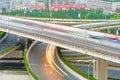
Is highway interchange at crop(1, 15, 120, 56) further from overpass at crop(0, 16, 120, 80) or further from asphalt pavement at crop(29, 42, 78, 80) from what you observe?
asphalt pavement at crop(29, 42, 78, 80)

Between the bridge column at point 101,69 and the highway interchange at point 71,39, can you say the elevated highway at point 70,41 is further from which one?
the bridge column at point 101,69

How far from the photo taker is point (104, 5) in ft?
420

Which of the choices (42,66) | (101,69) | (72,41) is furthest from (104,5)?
(101,69)

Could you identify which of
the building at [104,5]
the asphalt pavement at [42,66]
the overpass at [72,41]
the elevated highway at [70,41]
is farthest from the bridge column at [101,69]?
the building at [104,5]

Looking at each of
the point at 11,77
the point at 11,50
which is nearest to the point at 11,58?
the point at 11,50

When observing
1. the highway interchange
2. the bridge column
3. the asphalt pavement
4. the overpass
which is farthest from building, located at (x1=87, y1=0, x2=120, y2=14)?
the bridge column

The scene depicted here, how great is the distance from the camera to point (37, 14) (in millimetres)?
94438

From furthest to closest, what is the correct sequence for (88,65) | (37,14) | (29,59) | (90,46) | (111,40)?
(37,14) < (88,65) < (29,59) < (111,40) < (90,46)

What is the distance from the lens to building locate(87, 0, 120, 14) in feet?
401

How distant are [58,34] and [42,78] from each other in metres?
8.30

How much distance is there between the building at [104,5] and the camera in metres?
122

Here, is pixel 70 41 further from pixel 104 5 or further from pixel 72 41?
pixel 104 5

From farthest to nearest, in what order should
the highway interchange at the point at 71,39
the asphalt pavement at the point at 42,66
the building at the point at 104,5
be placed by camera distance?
the building at the point at 104,5, the asphalt pavement at the point at 42,66, the highway interchange at the point at 71,39

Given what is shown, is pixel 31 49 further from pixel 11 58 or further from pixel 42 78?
pixel 42 78
